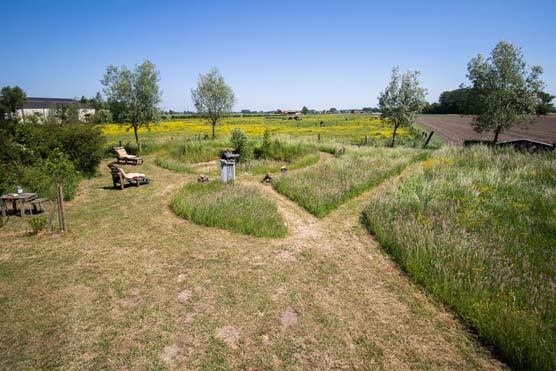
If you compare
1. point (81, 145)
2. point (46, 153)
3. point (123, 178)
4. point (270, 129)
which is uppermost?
point (270, 129)

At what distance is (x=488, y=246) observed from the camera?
5.78 meters

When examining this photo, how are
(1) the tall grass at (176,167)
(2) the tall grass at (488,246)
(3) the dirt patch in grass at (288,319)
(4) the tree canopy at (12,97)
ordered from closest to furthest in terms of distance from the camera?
(2) the tall grass at (488,246), (3) the dirt patch in grass at (288,319), (1) the tall grass at (176,167), (4) the tree canopy at (12,97)

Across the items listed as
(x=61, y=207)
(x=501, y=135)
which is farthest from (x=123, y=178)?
(x=501, y=135)

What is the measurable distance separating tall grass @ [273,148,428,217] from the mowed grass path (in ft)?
6.95

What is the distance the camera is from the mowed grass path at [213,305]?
3.46 metres

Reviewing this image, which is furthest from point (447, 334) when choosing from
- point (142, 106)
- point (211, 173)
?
point (142, 106)

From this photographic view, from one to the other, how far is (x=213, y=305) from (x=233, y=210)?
13.2 ft

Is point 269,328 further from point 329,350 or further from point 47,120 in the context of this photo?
point 47,120

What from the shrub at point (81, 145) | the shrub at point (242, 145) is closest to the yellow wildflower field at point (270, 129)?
the shrub at point (81, 145)

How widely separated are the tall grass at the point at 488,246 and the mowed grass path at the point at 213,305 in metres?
0.39

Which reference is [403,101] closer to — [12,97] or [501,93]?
[501,93]

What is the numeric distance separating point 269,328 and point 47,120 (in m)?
15.9

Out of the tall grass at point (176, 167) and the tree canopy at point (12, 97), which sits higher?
the tree canopy at point (12, 97)

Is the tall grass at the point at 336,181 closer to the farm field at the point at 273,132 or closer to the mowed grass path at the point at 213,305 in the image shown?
the mowed grass path at the point at 213,305
